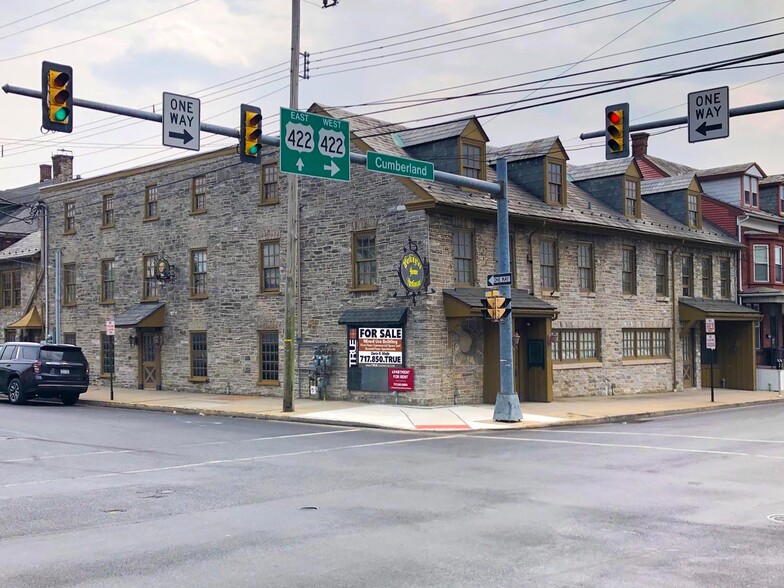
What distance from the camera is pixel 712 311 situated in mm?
33500

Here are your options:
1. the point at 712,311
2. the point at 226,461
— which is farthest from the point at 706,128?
the point at 712,311

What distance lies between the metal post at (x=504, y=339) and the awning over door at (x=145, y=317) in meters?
16.3

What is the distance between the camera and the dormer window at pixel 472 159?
26.0 meters

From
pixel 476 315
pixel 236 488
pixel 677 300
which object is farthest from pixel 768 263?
pixel 236 488

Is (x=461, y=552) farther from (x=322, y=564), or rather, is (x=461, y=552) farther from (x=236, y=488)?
(x=236, y=488)

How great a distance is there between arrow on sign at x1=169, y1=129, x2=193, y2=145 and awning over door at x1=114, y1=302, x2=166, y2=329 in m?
18.0

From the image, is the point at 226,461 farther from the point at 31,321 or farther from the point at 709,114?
the point at 31,321

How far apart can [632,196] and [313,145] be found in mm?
18812

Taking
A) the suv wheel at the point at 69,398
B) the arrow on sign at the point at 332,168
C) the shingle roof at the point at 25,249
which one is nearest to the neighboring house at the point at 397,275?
the shingle roof at the point at 25,249

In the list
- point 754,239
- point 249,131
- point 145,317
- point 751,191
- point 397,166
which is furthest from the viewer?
point 751,191

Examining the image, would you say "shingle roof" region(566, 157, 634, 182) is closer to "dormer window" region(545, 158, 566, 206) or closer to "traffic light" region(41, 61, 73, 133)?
"dormer window" region(545, 158, 566, 206)

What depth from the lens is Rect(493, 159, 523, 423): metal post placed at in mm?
20906

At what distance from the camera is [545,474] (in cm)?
1277

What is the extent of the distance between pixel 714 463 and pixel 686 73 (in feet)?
25.2
